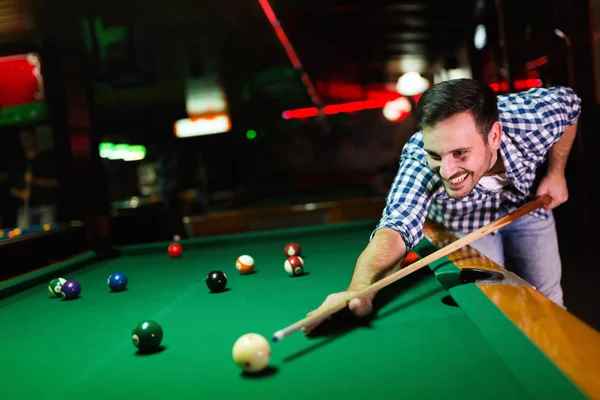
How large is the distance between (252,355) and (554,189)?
6.19 feet

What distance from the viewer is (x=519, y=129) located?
217 centimetres

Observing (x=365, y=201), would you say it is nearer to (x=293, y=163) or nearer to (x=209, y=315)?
(x=209, y=315)

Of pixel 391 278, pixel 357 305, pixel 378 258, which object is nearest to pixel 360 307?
pixel 357 305

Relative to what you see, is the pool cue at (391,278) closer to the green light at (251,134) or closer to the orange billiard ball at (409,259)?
the orange billiard ball at (409,259)

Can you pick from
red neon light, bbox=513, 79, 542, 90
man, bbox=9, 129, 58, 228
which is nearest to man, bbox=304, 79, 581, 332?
red neon light, bbox=513, 79, 542, 90

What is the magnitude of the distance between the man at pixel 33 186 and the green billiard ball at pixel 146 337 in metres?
4.98

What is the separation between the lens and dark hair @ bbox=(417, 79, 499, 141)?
183cm

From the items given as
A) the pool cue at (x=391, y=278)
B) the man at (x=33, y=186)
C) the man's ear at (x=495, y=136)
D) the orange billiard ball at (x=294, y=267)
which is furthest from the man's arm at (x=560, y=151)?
the man at (x=33, y=186)

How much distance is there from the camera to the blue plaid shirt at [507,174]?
198cm

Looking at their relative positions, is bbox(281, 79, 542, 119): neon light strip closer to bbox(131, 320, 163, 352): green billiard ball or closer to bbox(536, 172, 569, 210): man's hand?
bbox(536, 172, 569, 210): man's hand

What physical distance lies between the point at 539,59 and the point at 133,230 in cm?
473

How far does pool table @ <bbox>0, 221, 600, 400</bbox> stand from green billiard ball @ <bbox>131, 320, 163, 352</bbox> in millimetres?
27

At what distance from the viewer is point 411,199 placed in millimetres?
1997

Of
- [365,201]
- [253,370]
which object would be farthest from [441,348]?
[365,201]
